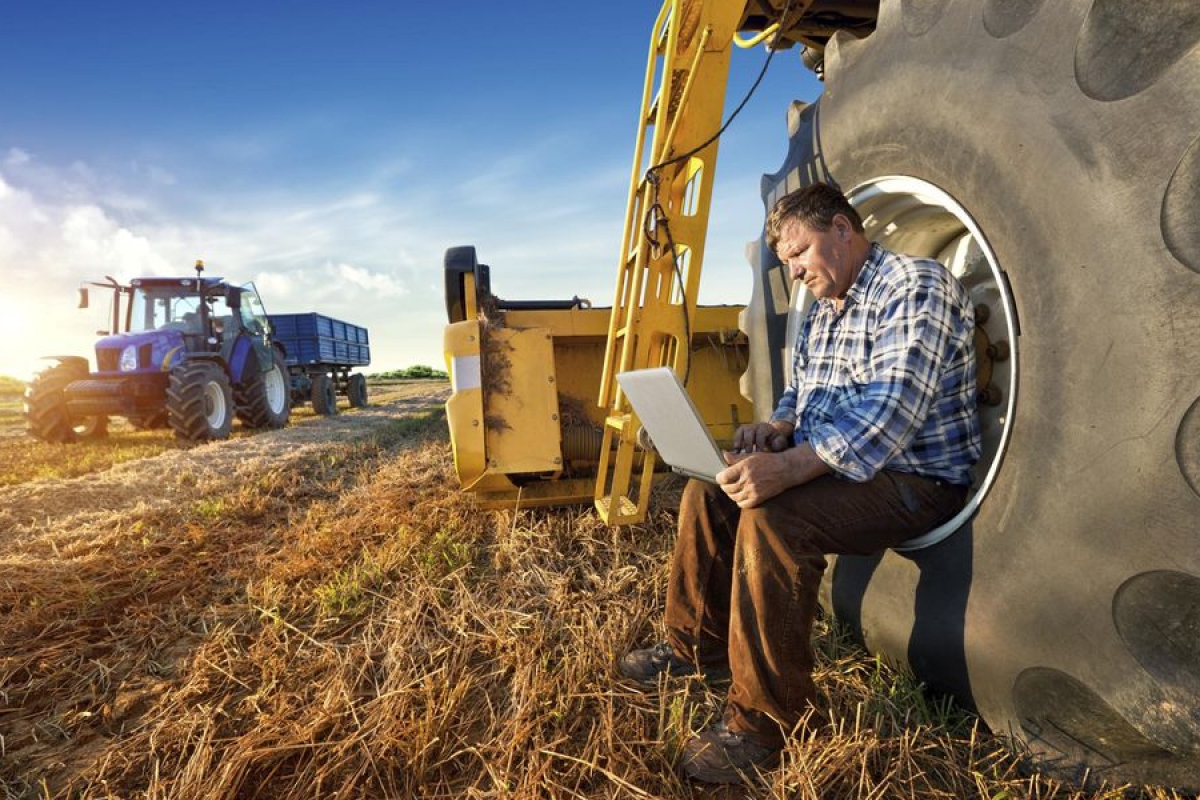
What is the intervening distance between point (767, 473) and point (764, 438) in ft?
1.50

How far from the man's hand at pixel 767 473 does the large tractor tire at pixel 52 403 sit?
948cm

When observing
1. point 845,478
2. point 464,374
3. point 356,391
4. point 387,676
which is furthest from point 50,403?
point 845,478

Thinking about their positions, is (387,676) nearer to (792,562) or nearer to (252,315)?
(792,562)

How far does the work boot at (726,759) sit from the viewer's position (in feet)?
5.10

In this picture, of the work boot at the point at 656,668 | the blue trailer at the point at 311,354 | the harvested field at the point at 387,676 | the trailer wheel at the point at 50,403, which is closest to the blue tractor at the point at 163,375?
the trailer wheel at the point at 50,403

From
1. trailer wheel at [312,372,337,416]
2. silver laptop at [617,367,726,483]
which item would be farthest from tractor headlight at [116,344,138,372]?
silver laptop at [617,367,726,483]

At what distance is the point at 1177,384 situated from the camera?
1.17 meters

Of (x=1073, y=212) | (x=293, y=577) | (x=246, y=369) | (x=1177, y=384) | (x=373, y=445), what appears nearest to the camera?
(x=1177, y=384)

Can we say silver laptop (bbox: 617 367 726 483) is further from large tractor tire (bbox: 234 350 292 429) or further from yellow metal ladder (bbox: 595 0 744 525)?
large tractor tire (bbox: 234 350 292 429)

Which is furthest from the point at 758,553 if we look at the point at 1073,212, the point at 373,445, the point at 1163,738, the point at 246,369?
the point at 246,369

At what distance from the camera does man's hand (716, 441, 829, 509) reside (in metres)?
1.61

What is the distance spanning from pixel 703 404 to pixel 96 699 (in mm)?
2950

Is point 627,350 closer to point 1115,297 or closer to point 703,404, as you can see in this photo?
point 703,404

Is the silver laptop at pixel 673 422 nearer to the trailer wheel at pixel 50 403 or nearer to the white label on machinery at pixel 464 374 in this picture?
the white label on machinery at pixel 464 374
